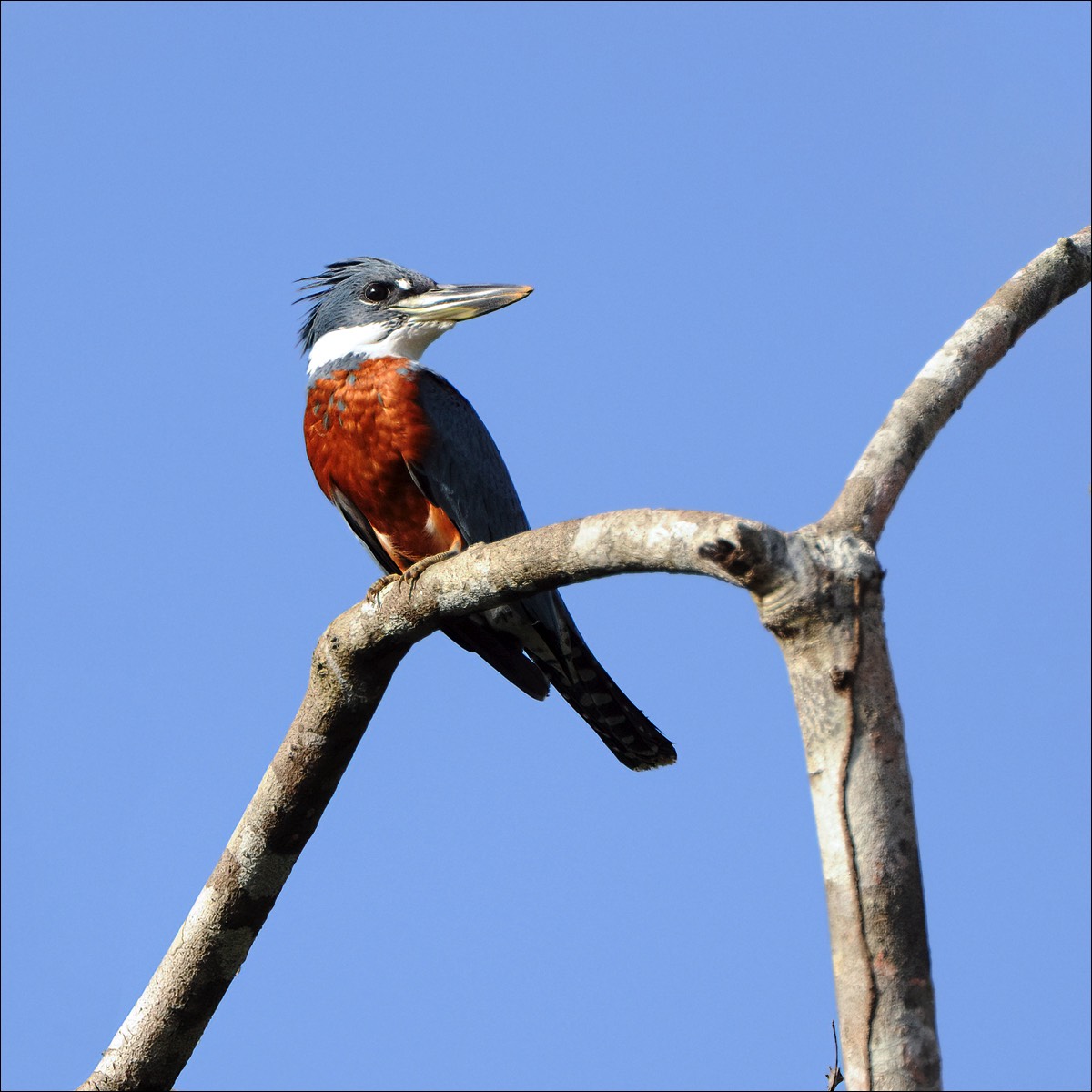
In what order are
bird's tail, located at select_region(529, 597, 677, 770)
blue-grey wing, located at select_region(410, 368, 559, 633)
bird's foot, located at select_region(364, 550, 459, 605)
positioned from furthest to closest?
blue-grey wing, located at select_region(410, 368, 559, 633) < bird's tail, located at select_region(529, 597, 677, 770) < bird's foot, located at select_region(364, 550, 459, 605)

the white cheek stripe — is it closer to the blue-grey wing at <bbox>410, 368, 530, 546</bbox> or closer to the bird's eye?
the bird's eye

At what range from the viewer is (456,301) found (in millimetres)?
6230

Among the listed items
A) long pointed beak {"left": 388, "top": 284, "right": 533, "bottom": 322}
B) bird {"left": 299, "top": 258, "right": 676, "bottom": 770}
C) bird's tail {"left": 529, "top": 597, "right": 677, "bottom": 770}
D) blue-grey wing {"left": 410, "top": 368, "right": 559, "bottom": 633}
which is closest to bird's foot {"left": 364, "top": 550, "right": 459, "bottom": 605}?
bird {"left": 299, "top": 258, "right": 676, "bottom": 770}

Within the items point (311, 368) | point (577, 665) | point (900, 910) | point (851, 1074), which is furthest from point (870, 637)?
point (311, 368)

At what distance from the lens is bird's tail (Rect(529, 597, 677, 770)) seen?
548cm

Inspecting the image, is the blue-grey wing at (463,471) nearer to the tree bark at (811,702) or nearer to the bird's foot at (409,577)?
the bird's foot at (409,577)

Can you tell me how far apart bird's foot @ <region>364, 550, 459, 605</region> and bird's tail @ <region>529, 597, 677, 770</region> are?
26.3 inches

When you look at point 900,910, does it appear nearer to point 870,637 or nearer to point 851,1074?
point 851,1074

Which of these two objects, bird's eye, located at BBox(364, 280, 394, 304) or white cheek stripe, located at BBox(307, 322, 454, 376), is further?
bird's eye, located at BBox(364, 280, 394, 304)

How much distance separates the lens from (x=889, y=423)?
3.31m

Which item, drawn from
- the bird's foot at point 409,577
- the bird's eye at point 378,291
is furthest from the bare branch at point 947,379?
the bird's eye at point 378,291

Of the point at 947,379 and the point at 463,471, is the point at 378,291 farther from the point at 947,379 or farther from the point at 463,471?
the point at 947,379

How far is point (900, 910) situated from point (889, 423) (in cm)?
130

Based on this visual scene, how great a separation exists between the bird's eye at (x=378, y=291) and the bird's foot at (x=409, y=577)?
179 centimetres
